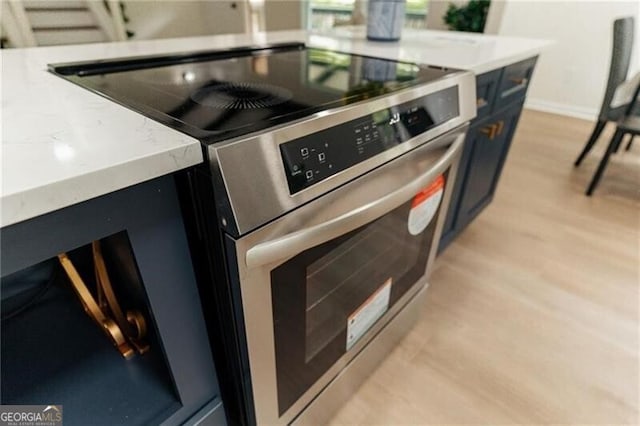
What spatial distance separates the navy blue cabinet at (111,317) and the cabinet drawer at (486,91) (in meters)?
1.05

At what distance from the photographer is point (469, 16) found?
13.3 feet

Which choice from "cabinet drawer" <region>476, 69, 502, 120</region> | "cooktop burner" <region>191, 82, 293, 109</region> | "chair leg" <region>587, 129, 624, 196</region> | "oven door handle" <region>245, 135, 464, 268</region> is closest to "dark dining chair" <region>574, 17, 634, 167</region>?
"chair leg" <region>587, 129, 624, 196</region>

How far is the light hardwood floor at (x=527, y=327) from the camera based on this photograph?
111cm

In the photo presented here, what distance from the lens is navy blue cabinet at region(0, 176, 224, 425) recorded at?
46cm

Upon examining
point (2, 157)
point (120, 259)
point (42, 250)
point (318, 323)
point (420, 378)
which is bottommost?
point (420, 378)

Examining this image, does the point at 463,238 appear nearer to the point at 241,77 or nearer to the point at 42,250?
the point at 241,77

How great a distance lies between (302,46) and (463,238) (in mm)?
1217

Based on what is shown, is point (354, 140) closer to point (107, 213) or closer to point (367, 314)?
point (107, 213)

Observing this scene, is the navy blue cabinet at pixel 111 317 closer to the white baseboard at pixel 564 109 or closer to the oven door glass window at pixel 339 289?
the oven door glass window at pixel 339 289

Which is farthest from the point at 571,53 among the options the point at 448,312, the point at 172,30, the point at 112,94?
the point at 112,94

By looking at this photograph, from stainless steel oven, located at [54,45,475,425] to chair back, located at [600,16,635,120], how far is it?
177 cm

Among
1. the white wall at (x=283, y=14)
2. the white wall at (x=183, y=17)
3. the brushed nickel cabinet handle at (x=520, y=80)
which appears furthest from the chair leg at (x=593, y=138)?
the white wall at (x=283, y=14)

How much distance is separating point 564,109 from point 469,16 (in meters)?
1.43

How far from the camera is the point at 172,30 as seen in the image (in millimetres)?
3049
